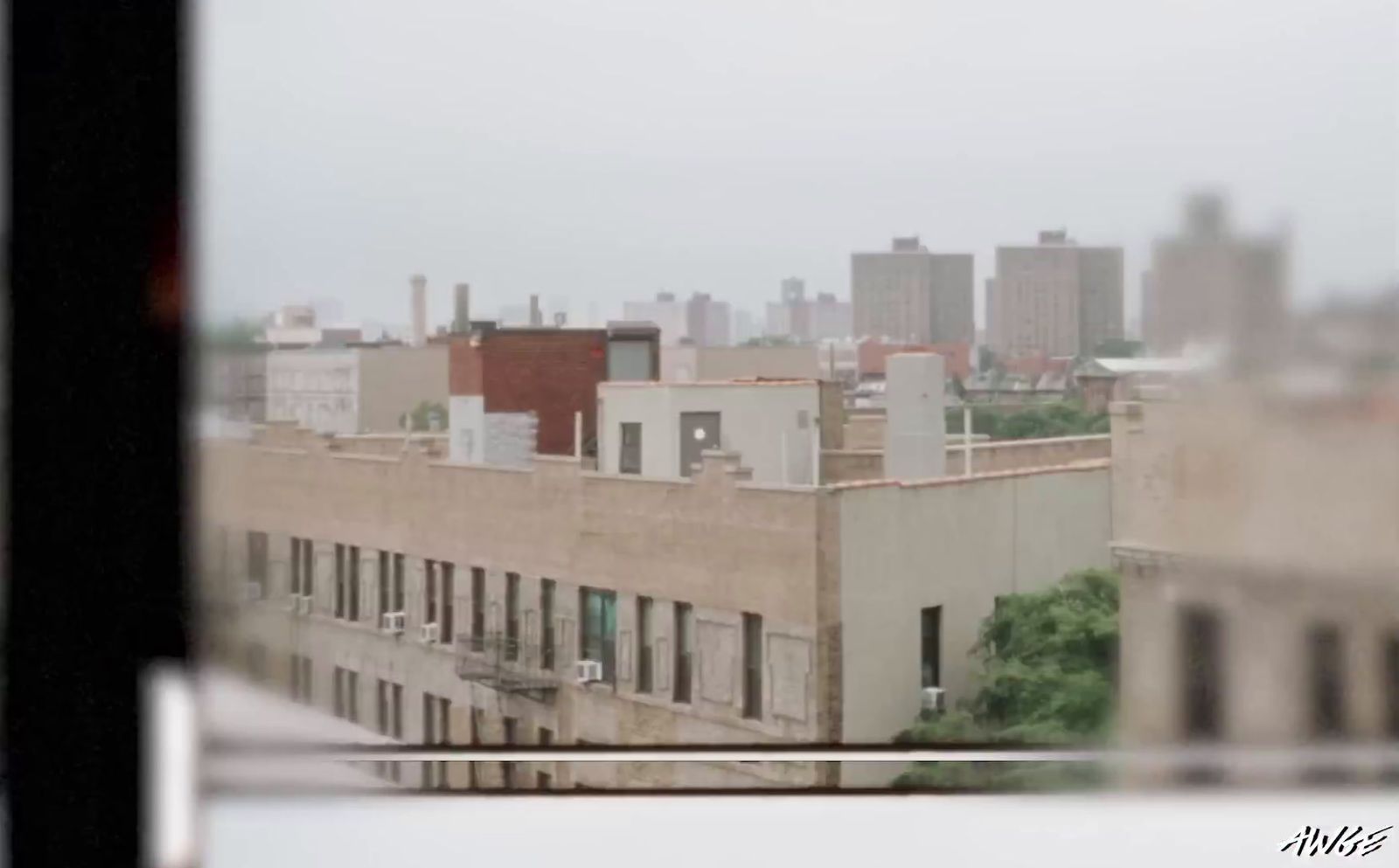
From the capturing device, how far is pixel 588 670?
2.64 metres

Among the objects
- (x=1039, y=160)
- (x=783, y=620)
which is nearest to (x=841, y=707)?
(x=783, y=620)

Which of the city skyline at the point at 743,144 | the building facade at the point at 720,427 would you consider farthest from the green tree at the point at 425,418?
the building facade at the point at 720,427

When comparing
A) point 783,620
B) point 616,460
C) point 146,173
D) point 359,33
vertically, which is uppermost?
point 359,33

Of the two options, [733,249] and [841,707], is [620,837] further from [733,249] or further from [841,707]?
[733,249]

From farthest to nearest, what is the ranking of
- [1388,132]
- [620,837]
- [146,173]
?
[1388,132] → [620,837] → [146,173]

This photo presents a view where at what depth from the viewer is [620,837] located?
1900mm

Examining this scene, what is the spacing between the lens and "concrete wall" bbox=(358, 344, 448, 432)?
8.52 ft

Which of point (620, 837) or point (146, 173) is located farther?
point (620, 837)

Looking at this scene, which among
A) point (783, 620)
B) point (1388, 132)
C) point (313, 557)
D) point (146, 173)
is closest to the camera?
point (146, 173)

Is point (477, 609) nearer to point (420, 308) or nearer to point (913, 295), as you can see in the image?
point (420, 308)

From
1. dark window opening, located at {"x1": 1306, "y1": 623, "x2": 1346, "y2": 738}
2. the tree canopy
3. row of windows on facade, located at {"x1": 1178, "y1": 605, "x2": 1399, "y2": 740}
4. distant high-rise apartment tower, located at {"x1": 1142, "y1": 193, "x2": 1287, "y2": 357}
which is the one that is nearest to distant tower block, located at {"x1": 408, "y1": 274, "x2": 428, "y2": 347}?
the tree canopy

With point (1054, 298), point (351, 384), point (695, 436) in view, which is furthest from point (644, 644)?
point (1054, 298)

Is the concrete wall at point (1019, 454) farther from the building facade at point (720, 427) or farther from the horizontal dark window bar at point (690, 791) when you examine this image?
the horizontal dark window bar at point (690, 791)

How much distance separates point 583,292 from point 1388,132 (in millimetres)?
1478
